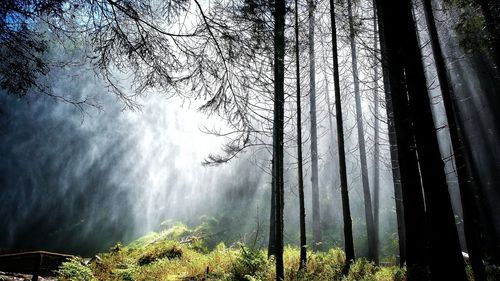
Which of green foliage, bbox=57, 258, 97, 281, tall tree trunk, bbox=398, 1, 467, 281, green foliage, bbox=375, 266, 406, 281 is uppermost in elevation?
tall tree trunk, bbox=398, 1, 467, 281

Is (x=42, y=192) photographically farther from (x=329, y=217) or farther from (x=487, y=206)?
(x=487, y=206)

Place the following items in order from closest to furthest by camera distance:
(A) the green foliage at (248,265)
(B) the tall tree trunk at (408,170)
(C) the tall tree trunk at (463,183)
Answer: (B) the tall tree trunk at (408,170)
(C) the tall tree trunk at (463,183)
(A) the green foliage at (248,265)

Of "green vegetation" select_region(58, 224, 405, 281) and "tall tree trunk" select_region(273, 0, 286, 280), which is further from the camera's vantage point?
"green vegetation" select_region(58, 224, 405, 281)

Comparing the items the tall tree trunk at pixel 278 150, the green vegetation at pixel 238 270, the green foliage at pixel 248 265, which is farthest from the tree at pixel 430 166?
the green foliage at pixel 248 265

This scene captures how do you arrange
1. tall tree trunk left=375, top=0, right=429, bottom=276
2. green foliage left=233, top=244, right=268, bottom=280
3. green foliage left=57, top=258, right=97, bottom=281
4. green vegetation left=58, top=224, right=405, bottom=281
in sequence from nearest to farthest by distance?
tall tree trunk left=375, top=0, right=429, bottom=276 → green vegetation left=58, top=224, right=405, bottom=281 → green foliage left=233, top=244, right=268, bottom=280 → green foliage left=57, top=258, right=97, bottom=281

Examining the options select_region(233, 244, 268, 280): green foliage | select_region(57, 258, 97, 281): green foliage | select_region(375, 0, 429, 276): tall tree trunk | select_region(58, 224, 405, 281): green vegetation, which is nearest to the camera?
select_region(375, 0, 429, 276): tall tree trunk

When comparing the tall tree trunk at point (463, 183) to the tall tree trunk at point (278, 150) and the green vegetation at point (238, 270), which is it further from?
the tall tree trunk at point (278, 150)

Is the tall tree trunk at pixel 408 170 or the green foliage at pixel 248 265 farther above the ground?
the tall tree trunk at pixel 408 170

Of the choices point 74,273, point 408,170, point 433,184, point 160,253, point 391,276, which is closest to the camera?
point 433,184

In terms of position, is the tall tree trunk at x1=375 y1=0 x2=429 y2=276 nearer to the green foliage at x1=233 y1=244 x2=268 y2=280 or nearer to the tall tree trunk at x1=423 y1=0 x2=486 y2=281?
the tall tree trunk at x1=423 y1=0 x2=486 y2=281

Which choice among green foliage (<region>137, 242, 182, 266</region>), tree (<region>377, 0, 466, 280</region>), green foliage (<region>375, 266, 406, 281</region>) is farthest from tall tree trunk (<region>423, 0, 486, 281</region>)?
green foliage (<region>137, 242, 182, 266</region>)

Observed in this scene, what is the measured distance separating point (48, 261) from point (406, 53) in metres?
13.5

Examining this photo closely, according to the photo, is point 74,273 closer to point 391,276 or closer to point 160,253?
point 160,253

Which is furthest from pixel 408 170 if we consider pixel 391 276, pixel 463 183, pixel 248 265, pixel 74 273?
pixel 74 273
